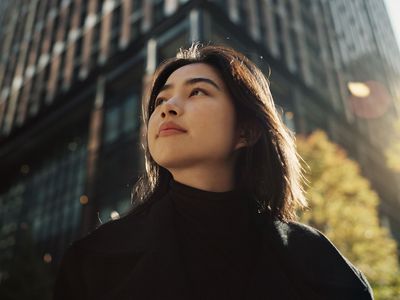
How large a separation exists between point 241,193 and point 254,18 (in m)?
23.4

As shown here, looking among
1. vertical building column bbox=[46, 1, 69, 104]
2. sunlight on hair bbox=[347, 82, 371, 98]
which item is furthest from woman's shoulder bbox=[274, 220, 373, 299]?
sunlight on hair bbox=[347, 82, 371, 98]

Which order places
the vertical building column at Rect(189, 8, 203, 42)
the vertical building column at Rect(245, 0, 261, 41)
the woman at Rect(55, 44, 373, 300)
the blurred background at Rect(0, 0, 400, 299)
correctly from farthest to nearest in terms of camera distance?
1. the vertical building column at Rect(245, 0, 261, 41)
2. the blurred background at Rect(0, 0, 400, 299)
3. the vertical building column at Rect(189, 8, 203, 42)
4. the woman at Rect(55, 44, 373, 300)

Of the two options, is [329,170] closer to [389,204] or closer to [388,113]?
[389,204]

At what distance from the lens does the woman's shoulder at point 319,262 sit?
158cm

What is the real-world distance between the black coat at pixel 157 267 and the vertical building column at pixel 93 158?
19.7 m

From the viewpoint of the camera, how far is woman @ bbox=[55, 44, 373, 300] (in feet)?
5.05

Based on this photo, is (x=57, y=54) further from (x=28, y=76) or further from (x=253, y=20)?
(x=253, y=20)

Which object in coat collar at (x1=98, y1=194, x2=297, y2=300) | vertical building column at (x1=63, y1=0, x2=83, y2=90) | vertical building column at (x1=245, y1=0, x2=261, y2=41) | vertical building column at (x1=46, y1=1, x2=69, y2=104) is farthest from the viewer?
vertical building column at (x1=46, y1=1, x2=69, y2=104)

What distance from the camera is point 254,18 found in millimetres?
23766

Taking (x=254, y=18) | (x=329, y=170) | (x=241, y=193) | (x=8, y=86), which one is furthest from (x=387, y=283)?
(x=8, y=86)

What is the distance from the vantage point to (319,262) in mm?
1676

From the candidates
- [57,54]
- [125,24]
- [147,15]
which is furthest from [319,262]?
[57,54]

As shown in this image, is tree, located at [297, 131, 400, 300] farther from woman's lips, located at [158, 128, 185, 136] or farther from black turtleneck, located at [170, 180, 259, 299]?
woman's lips, located at [158, 128, 185, 136]

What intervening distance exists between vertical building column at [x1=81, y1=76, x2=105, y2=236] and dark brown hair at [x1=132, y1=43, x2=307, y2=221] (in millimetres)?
19381
